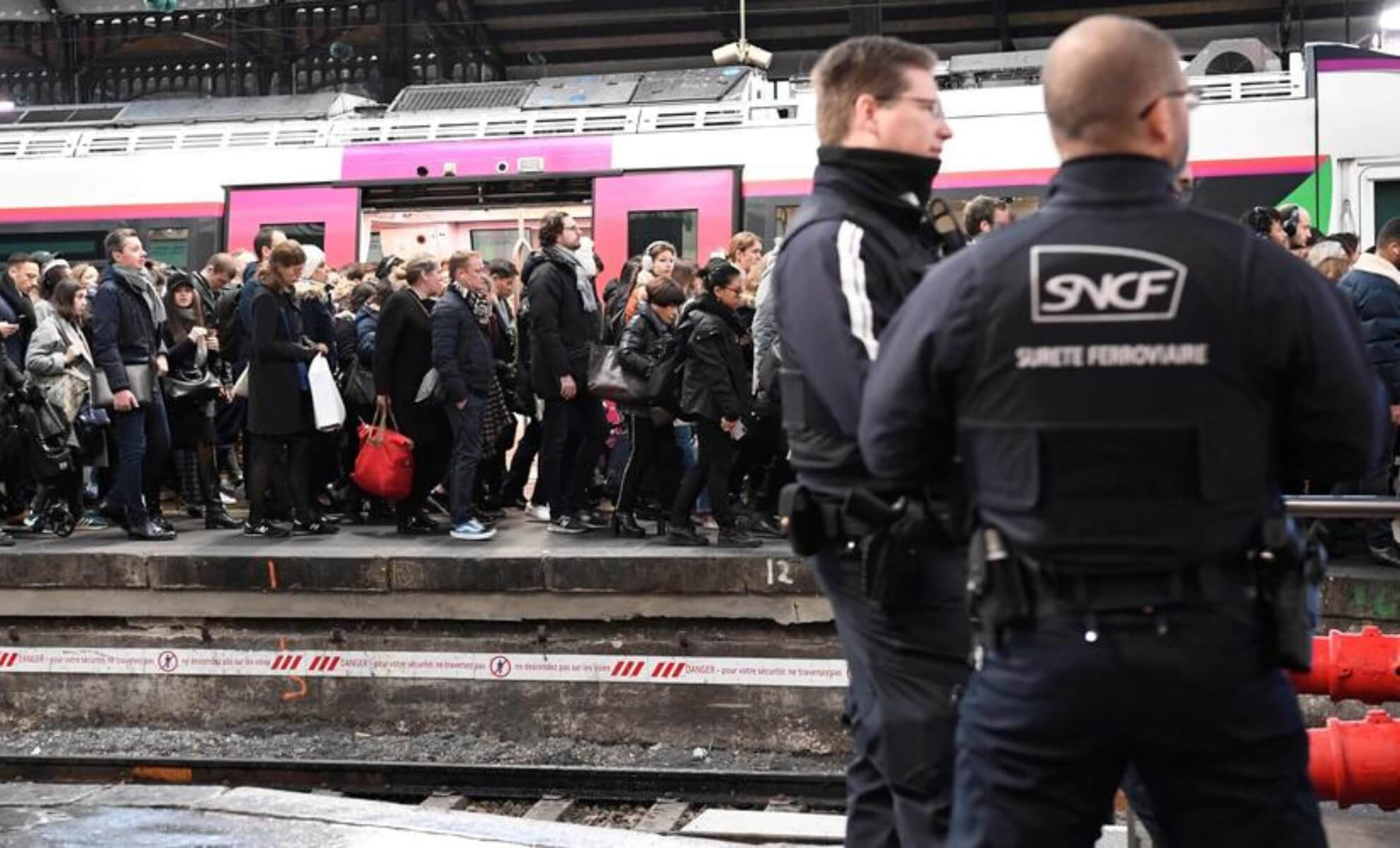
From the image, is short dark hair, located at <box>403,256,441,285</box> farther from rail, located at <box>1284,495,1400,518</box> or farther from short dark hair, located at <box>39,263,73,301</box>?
rail, located at <box>1284,495,1400,518</box>

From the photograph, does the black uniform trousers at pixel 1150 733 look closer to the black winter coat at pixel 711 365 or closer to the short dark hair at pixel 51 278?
the black winter coat at pixel 711 365

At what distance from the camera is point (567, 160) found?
15.1 metres

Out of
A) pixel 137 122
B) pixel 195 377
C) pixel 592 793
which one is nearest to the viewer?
pixel 592 793

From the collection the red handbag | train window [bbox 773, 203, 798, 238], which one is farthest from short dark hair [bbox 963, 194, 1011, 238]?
train window [bbox 773, 203, 798, 238]

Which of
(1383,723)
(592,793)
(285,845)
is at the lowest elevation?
(592,793)

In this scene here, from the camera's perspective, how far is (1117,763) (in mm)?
2750

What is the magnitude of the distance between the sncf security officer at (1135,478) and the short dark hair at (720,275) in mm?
6403

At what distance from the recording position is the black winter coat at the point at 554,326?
9.87 metres

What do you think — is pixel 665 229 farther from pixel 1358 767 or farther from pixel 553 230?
pixel 1358 767

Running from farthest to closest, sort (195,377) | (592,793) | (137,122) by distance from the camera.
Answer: (137,122)
(195,377)
(592,793)

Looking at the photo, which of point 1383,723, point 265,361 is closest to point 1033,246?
point 1383,723

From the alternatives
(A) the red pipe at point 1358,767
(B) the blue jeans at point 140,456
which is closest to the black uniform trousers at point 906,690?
(A) the red pipe at point 1358,767

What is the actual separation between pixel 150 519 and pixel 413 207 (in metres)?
5.92

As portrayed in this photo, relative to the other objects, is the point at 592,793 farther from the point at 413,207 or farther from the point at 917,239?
the point at 413,207
